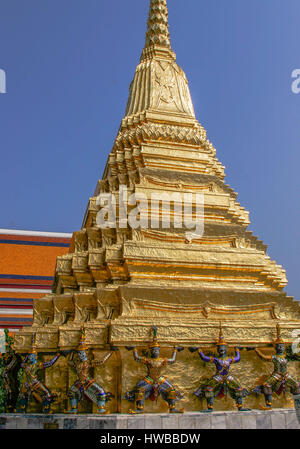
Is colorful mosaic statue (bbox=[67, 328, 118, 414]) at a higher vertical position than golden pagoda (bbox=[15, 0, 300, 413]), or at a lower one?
lower

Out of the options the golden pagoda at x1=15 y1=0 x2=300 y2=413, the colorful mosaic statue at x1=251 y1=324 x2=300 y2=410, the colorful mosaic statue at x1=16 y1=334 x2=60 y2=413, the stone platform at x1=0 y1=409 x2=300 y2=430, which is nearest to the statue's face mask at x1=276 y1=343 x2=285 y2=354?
the colorful mosaic statue at x1=251 y1=324 x2=300 y2=410

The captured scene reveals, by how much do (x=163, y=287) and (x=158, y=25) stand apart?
38.7 feet

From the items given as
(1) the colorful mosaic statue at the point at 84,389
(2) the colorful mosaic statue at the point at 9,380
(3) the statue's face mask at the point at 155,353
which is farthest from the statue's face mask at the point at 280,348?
(2) the colorful mosaic statue at the point at 9,380

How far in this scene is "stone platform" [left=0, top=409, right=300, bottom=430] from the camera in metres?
6.21

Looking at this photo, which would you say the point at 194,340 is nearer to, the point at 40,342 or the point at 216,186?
the point at 40,342

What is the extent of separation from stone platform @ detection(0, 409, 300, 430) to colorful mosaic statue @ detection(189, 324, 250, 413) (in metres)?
0.82

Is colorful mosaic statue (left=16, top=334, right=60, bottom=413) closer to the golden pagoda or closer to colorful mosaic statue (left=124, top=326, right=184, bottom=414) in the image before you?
the golden pagoda

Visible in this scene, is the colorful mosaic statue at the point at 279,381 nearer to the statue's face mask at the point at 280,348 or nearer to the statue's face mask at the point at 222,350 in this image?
the statue's face mask at the point at 280,348

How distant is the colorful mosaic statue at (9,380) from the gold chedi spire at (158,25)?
39.8 feet

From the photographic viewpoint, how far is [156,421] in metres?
6.27

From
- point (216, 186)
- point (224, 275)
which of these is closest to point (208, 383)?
point (224, 275)

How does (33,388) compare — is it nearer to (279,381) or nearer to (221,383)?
(221,383)

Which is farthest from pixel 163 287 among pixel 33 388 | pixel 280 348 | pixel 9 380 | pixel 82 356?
pixel 9 380

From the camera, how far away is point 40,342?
7980 millimetres
